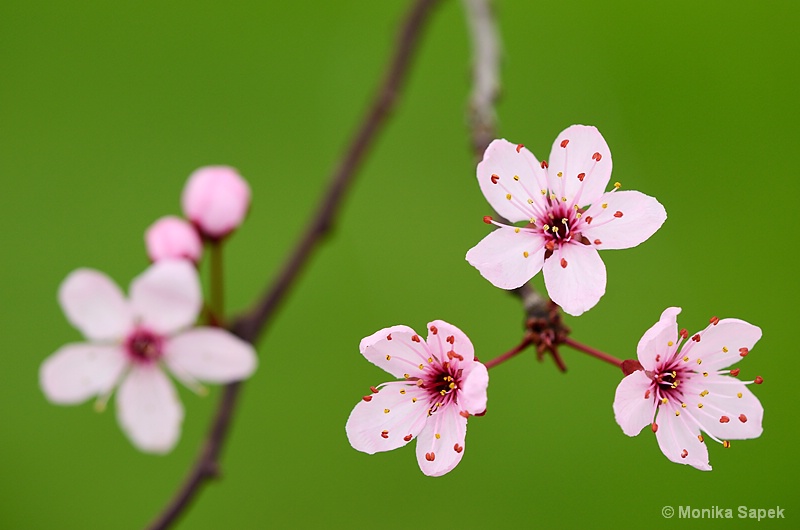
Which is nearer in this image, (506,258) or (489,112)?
(506,258)

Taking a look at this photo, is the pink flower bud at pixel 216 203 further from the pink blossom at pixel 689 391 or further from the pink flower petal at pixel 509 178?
the pink blossom at pixel 689 391

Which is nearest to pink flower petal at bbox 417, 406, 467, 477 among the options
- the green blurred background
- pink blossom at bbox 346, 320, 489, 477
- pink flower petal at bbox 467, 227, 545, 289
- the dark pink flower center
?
pink blossom at bbox 346, 320, 489, 477

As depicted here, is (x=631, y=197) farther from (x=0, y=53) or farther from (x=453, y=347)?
(x=0, y=53)

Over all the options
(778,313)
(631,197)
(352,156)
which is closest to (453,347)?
(631,197)

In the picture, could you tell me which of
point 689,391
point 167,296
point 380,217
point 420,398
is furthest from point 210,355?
point 380,217

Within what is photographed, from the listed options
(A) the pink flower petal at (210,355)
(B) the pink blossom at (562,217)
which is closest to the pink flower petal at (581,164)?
(B) the pink blossom at (562,217)

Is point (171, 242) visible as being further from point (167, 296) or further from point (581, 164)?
point (581, 164)

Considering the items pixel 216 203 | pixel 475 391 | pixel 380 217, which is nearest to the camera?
pixel 475 391

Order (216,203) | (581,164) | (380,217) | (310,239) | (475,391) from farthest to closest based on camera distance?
1. (380,217)
2. (310,239)
3. (216,203)
4. (581,164)
5. (475,391)
